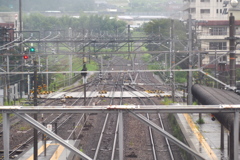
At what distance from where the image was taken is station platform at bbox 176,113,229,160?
7.08 metres

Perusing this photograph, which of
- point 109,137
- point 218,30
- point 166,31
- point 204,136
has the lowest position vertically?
point 109,137

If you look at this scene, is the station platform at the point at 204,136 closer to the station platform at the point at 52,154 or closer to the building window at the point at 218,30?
the station platform at the point at 52,154

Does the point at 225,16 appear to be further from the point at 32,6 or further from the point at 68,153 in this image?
the point at 32,6

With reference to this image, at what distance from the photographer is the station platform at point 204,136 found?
708cm

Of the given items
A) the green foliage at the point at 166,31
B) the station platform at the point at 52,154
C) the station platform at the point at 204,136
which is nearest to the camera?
the station platform at the point at 52,154

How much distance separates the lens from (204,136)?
28.5 feet

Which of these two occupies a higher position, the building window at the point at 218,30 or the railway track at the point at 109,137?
the building window at the point at 218,30

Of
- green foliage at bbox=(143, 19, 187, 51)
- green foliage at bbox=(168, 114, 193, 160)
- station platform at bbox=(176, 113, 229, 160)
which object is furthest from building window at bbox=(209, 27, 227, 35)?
green foliage at bbox=(168, 114, 193, 160)

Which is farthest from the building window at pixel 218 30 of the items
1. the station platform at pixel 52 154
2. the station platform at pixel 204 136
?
the station platform at pixel 52 154

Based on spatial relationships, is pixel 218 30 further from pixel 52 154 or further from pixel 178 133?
pixel 52 154

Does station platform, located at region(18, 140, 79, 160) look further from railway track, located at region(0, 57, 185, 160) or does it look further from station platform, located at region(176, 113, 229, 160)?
station platform, located at region(176, 113, 229, 160)

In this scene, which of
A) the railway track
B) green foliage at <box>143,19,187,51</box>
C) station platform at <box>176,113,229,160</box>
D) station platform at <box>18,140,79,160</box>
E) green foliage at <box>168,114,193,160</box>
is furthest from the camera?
green foliage at <box>143,19,187,51</box>

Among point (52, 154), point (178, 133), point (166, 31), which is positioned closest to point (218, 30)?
point (166, 31)

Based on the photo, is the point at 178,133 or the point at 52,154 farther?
the point at 178,133
